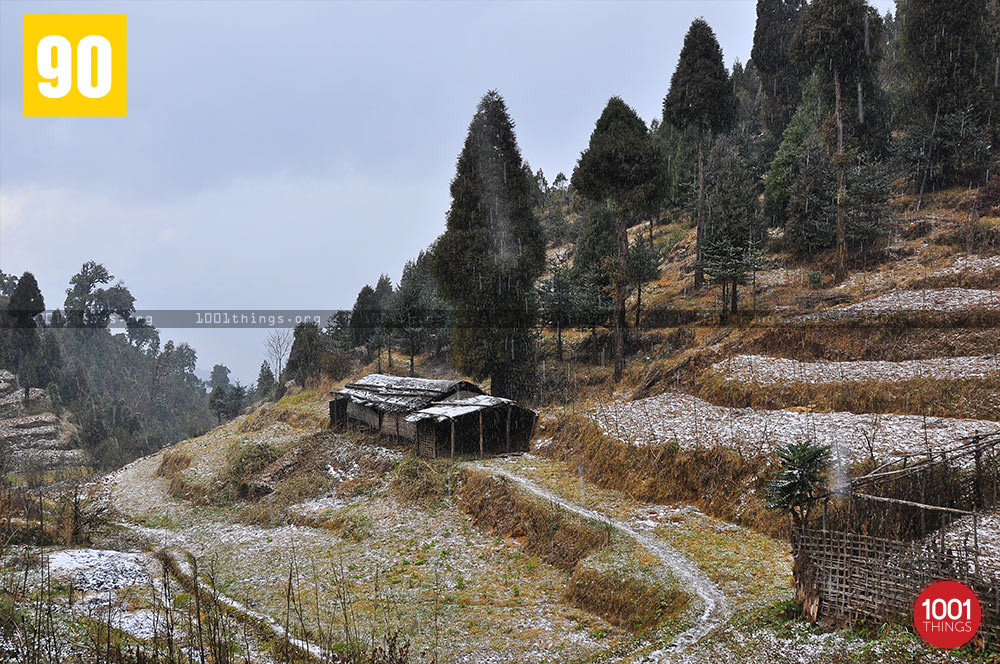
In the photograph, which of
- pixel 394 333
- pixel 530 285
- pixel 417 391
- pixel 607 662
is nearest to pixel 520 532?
pixel 607 662

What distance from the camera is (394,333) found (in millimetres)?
48000

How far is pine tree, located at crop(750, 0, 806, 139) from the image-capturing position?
56594 mm

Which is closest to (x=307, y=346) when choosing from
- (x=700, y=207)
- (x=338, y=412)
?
(x=338, y=412)

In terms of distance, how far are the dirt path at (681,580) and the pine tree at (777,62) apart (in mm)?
52972

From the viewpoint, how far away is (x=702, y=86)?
3462 centimetres

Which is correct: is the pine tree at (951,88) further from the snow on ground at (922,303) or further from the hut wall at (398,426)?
the hut wall at (398,426)

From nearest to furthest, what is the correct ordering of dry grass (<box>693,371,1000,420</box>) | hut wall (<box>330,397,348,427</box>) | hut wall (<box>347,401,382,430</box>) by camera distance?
dry grass (<box>693,371,1000,420</box>) < hut wall (<box>347,401,382,430</box>) < hut wall (<box>330,397,348,427</box>)

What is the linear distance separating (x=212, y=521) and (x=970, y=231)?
122ft

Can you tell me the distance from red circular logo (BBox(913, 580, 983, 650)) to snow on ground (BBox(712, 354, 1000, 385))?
1280cm

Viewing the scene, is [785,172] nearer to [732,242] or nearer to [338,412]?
Result: [732,242]

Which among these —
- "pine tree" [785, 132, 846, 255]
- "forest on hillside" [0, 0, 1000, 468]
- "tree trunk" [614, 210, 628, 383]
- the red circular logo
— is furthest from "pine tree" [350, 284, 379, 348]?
the red circular logo

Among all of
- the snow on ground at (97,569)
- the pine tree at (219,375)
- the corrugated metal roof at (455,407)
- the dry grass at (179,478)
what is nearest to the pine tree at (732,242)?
the corrugated metal roof at (455,407)

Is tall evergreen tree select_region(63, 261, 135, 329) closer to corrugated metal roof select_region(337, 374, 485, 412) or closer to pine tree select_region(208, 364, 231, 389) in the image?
pine tree select_region(208, 364, 231, 389)

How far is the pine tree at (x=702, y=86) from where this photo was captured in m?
34.7
